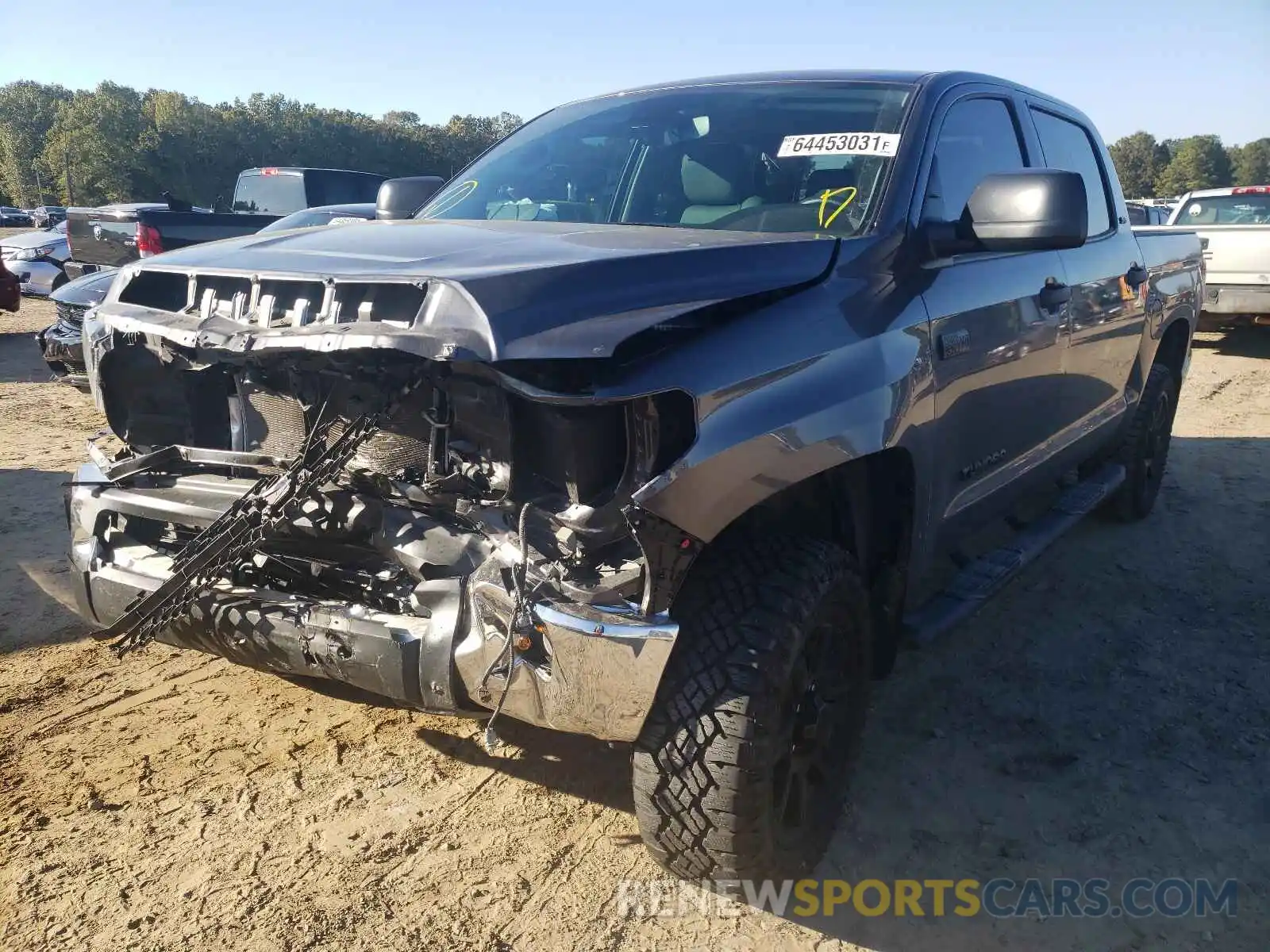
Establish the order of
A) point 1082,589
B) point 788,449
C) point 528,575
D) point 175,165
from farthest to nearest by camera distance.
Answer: point 175,165 → point 1082,589 → point 788,449 → point 528,575

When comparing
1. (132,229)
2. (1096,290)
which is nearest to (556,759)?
(1096,290)

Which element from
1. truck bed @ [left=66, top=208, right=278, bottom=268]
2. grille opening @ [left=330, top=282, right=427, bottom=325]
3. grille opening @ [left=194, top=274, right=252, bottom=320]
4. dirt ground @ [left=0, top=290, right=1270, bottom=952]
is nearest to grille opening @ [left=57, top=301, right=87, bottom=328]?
truck bed @ [left=66, top=208, right=278, bottom=268]

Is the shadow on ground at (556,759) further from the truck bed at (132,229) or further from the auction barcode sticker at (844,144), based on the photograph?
the truck bed at (132,229)

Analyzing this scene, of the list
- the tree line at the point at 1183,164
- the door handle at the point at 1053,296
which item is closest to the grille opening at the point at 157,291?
the door handle at the point at 1053,296

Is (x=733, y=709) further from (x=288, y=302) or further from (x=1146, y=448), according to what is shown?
(x=1146, y=448)

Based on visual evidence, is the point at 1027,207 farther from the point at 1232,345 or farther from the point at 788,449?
the point at 1232,345

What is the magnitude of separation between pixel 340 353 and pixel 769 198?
141 centimetres

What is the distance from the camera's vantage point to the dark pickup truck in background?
29.3 ft

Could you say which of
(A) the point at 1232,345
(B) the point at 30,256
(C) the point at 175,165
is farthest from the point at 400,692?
(C) the point at 175,165

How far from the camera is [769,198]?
296 cm

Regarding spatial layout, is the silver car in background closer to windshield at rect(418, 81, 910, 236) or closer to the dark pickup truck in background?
the dark pickup truck in background

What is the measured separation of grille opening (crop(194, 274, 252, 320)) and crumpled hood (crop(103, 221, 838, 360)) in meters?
0.03

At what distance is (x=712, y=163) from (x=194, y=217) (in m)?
7.46

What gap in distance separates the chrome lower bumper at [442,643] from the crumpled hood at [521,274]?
19.4 inches
